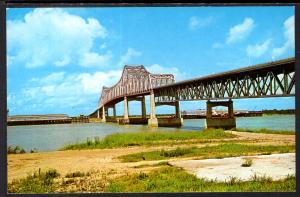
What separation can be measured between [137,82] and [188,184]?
7078 cm

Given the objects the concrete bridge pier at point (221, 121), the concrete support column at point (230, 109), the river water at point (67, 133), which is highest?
the concrete support column at point (230, 109)

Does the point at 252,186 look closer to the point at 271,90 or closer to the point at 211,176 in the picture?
the point at 211,176

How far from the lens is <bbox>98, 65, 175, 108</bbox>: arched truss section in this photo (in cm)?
7531

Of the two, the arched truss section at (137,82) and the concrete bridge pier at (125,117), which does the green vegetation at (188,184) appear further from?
the concrete bridge pier at (125,117)

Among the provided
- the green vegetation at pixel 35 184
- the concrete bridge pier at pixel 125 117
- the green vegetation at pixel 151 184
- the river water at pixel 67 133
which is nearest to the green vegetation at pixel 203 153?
the river water at pixel 67 133

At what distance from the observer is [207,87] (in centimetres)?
4819

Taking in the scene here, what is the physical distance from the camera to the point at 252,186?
9.20 m

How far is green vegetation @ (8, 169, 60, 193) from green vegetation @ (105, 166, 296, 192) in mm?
1410

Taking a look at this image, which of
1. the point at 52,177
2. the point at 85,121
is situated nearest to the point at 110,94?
the point at 85,121

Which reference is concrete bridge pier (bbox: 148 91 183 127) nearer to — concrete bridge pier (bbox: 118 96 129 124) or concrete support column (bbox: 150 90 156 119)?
concrete support column (bbox: 150 90 156 119)

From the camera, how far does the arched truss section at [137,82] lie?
75306 millimetres

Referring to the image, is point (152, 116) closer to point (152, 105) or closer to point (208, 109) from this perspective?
point (152, 105)

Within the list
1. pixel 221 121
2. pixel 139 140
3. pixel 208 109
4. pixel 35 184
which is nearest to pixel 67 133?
pixel 208 109

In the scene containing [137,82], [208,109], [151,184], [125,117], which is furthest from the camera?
[137,82]
